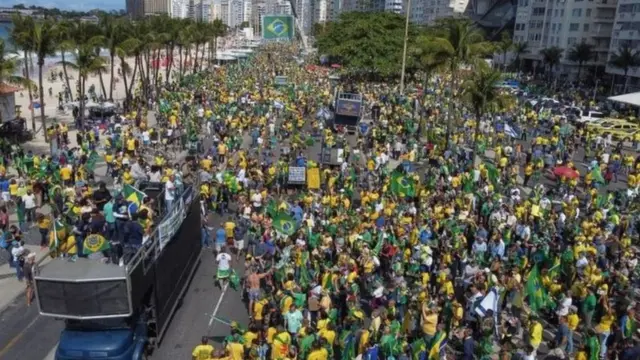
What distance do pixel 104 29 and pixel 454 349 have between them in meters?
40.0

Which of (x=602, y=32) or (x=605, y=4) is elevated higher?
(x=605, y=4)

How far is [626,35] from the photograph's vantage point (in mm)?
69250

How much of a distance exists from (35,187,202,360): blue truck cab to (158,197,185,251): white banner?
0.21ft

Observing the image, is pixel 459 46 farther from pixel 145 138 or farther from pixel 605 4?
pixel 605 4

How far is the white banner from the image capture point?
12.9 meters

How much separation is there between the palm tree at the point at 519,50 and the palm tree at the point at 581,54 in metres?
14.9

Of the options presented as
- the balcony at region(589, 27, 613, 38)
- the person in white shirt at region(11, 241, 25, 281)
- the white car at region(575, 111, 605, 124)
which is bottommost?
the person in white shirt at region(11, 241, 25, 281)

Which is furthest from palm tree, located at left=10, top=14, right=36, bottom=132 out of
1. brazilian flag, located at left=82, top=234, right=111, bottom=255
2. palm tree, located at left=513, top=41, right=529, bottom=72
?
palm tree, located at left=513, top=41, right=529, bottom=72

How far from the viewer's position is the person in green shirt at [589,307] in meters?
13.4

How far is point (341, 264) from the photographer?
14.5 meters

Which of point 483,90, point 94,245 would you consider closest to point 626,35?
point 483,90

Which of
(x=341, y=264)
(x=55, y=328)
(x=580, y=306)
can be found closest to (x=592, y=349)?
(x=580, y=306)

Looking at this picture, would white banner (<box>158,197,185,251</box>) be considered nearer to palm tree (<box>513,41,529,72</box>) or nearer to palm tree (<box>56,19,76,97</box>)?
palm tree (<box>56,19,76,97</box>)

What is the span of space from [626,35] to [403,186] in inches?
2388
